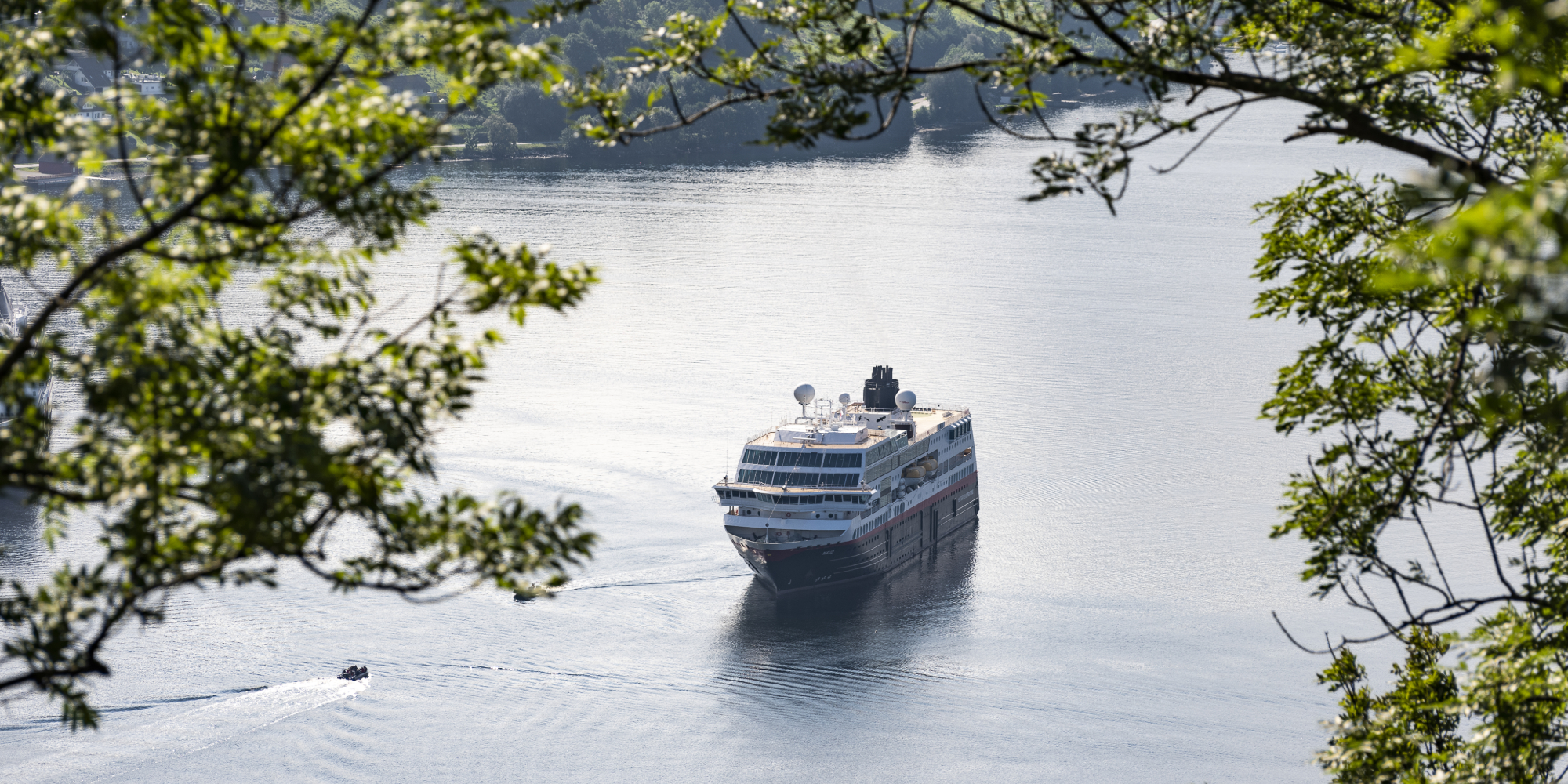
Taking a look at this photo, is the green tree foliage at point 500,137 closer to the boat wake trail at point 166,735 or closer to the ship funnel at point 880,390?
the ship funnel at point 880,390

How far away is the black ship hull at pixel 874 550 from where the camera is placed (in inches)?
2571

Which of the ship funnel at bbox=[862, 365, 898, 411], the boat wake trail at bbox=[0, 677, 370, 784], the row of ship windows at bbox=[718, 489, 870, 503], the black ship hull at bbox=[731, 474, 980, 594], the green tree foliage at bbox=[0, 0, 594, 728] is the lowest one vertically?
the boat wake trail at bbox=[0, 677, 370, 784]

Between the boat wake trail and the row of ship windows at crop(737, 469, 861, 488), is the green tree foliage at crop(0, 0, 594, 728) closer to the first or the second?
the boat wake trail

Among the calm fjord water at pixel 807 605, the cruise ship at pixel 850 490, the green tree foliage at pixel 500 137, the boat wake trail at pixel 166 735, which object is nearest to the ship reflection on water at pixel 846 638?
the calm fjord water at pixel 807 605

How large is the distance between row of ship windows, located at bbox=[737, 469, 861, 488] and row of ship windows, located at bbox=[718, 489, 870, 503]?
27.3 inches

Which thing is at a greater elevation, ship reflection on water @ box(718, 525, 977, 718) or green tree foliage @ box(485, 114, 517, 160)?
green tree foliage @ box(485, 114, 517, 160)

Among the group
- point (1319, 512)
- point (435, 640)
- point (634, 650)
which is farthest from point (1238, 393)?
point (1319, 512)

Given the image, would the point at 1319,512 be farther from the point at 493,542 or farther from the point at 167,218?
the point at 167,218

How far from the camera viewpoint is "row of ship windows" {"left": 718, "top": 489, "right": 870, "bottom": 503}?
65.2 meters

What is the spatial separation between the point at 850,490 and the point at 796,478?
252cm

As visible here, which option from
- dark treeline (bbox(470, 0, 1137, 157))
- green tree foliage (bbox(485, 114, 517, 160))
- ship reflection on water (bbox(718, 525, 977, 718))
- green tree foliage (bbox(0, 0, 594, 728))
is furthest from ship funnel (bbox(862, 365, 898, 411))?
green tree foliage (bbox(485, 114, 517, 160))

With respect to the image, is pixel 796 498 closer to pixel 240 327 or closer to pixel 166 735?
pixel 166 735

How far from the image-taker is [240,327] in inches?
338

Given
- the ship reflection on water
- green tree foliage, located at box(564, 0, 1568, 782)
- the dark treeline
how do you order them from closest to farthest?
green tree foliage, located at box(564, 0, 1568, 782)
the ship reflection on water
the dark treeline
